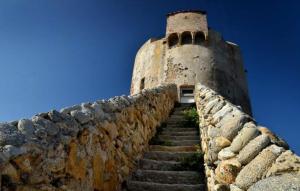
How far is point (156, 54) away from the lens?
2212cm

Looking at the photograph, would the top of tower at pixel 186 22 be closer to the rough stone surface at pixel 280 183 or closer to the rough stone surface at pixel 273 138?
the rough stone surface at pixel 273 138

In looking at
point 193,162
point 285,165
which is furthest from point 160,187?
point 285,165

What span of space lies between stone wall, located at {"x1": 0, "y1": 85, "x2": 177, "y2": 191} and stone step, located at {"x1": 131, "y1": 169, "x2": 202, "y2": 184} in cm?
22

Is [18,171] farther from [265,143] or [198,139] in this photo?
[198,139]

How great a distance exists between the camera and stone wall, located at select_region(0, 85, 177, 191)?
2564 millimetres

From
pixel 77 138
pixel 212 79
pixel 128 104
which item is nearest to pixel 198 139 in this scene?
pixel 128 104

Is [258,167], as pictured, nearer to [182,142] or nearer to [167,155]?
[167,155]

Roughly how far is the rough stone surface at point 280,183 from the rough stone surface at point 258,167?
0.18m

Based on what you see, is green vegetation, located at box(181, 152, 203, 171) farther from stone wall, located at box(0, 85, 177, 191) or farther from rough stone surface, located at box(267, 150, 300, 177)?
rough stone surface, located at box(267, 150, 300, 177)

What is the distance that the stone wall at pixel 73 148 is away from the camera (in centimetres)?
256

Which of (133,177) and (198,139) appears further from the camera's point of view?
(198,139)

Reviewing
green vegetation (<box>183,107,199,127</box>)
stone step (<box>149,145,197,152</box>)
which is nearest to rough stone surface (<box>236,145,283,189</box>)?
stone step (<box>149,145,197,152</box>)

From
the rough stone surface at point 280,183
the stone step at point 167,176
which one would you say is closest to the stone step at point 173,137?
the stone step at point 167,176

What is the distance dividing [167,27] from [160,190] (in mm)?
17933
